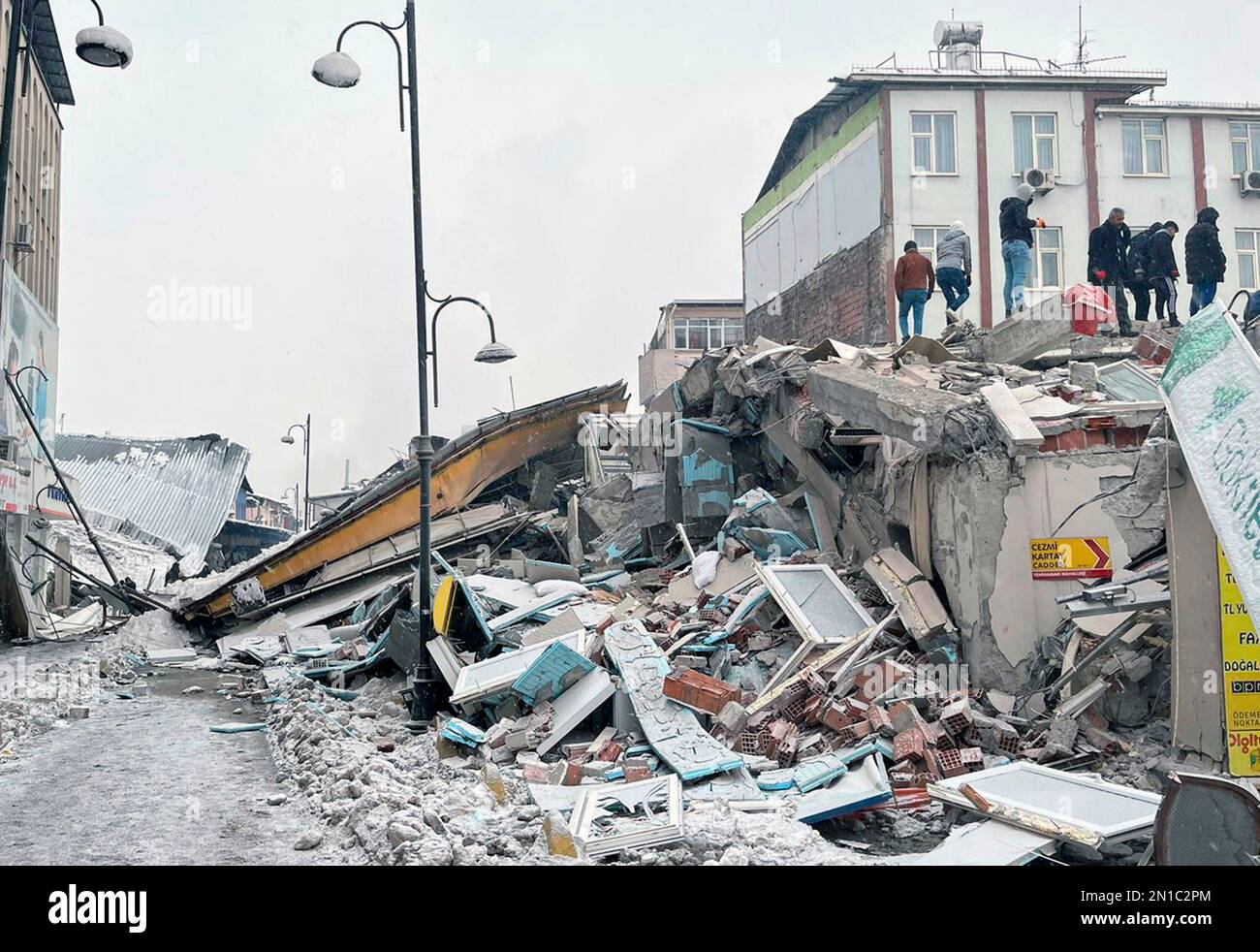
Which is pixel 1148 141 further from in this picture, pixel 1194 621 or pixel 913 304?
pixel 1194 621

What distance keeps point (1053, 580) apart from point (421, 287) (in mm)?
6751

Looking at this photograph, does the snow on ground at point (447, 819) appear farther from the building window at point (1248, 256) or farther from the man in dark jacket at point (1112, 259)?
the building window at point (1248, 256)

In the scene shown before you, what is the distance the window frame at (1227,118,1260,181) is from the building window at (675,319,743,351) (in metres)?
22.1

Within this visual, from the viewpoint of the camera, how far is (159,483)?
3772cm

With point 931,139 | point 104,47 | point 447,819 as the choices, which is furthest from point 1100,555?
point 931,139

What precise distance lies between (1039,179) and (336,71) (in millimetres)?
23089

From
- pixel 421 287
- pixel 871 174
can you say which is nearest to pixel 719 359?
pixel 421 287

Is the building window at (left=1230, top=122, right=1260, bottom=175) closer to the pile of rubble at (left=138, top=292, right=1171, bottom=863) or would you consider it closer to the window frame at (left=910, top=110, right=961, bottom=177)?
the window frame at (left=910, top=110, right=961, bottom=177)

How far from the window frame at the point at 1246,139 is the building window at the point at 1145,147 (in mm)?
1929

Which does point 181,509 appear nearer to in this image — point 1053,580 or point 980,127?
point 980,127

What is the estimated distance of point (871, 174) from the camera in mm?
28469

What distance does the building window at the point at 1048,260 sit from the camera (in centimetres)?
2850

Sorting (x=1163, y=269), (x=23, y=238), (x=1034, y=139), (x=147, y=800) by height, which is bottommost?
(x=147, y=800)

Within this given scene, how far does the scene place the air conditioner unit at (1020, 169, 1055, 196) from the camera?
27906 millimetres
